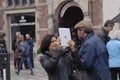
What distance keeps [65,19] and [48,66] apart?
18.4 meters

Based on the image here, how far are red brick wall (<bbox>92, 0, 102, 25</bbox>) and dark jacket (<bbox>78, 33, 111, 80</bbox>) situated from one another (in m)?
15.4

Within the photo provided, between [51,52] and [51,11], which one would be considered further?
[51,11]

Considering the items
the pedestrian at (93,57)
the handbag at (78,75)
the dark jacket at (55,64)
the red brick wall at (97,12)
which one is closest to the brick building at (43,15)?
the red brick wall at (97,12)

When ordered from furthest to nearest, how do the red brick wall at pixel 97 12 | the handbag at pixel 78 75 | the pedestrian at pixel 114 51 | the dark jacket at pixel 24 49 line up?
the red brick wall at pixel 97 12 < the dark jacket at pixel 24 49 < the pedestrian at pixel 114 51 < the handbag at pixel 78 75

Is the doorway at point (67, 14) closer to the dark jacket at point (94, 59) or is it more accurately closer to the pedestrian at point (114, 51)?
the pedestrian at point (114, 51)

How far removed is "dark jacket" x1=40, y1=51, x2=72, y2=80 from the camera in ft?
17.7

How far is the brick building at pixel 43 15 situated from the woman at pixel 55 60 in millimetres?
15663

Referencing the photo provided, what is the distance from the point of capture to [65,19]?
23.7m

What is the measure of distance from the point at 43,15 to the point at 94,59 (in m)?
18.5

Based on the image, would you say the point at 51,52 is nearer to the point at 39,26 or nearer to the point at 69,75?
the point at 69,75

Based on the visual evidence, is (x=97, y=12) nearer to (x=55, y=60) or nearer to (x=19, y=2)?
(x=19, y=2)

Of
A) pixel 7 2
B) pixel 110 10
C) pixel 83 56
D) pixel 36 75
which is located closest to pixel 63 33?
pixel 83 56

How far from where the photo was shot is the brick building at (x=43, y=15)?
21.5m

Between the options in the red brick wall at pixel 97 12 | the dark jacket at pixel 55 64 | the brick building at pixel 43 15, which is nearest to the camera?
the dark jacket at pixel 55 64
